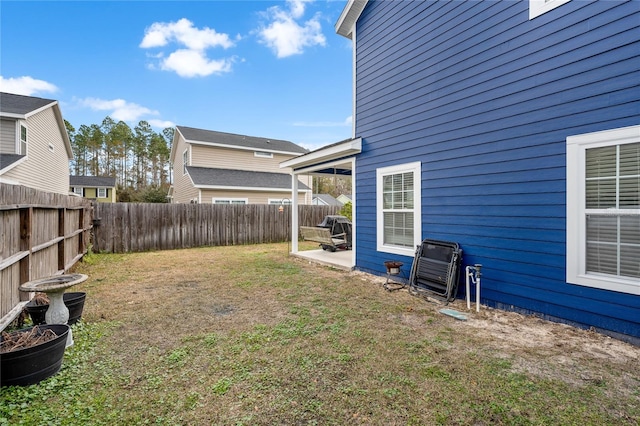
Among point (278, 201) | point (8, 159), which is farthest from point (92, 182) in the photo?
point (278, 201)

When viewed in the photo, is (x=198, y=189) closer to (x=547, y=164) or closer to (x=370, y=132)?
(x=370, y=132)

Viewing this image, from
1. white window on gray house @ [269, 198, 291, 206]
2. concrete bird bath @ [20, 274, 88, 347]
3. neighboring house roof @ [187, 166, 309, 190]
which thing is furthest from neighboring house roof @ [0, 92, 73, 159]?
concrete bird bath @ [20, 274, 88, 347]

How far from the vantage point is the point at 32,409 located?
6.44 ft

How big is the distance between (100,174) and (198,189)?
27313 mm

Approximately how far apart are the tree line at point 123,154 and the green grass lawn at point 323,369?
31852 mm

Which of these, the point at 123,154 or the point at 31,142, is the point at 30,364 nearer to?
the point at 31,142

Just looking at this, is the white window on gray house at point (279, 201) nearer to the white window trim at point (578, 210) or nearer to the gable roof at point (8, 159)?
the gable roof at point (8, 159)

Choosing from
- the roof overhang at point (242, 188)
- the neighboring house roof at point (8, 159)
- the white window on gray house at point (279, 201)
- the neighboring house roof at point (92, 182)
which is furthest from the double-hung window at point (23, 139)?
the neighboring house roof at point (92, 182)

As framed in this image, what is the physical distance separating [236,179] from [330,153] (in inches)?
417

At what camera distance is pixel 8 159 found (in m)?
10.2

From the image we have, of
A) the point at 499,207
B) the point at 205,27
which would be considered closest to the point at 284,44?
the point at 205,27

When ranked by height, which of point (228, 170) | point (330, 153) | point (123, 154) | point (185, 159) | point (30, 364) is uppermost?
point (123, 154)

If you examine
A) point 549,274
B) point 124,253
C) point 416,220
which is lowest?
point 124,253

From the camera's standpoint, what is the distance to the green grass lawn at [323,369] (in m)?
1.94
